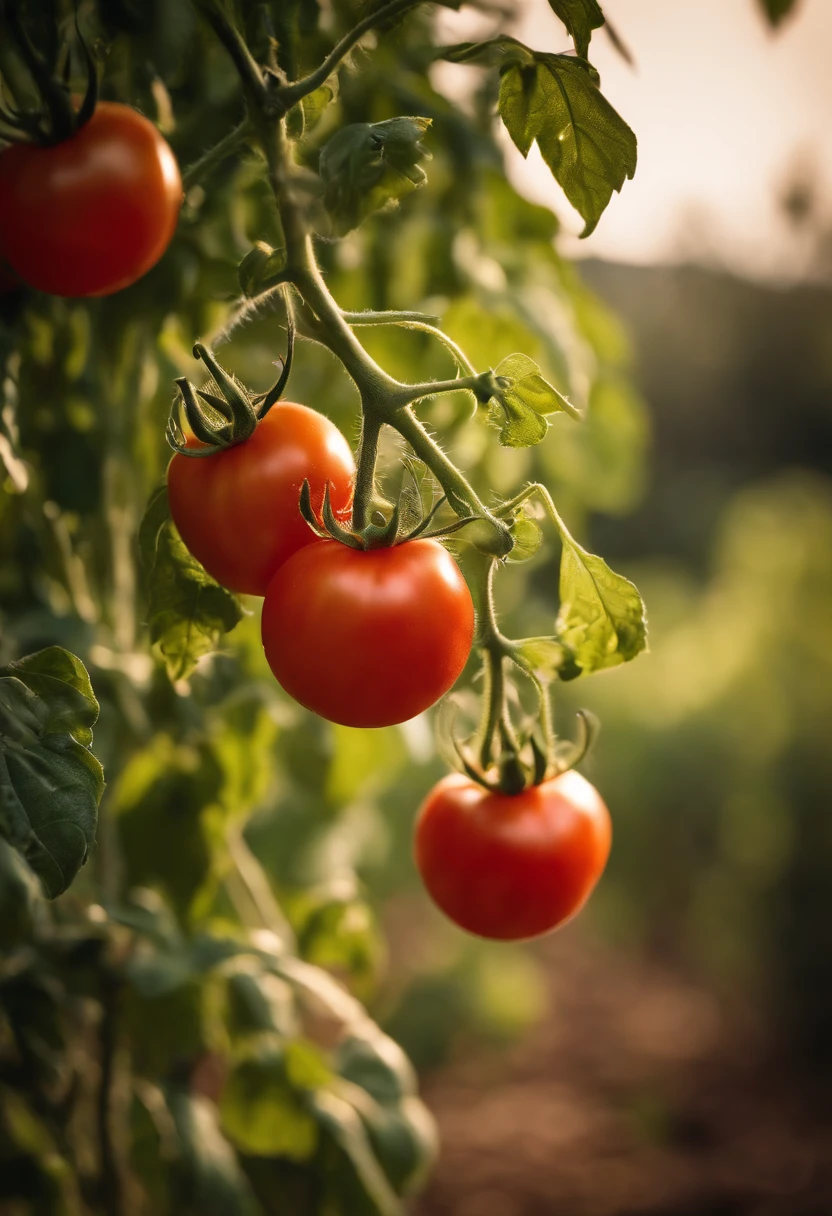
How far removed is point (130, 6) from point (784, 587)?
2949 mm

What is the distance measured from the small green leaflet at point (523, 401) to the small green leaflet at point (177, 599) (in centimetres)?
18

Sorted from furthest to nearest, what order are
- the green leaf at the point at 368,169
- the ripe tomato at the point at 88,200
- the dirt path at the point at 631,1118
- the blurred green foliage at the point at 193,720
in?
the dirt path at the point at 631,1118, the blurred green foliage at the point at 193,720, the ripe tomato at the point at 88,200, the green leaf at the point at 368,169

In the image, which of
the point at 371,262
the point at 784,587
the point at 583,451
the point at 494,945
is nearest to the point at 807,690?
the point at 784,587

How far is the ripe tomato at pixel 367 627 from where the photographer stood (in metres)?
0.45

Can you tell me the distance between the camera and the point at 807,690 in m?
2.93

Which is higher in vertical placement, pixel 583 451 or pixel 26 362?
pixel 26 362

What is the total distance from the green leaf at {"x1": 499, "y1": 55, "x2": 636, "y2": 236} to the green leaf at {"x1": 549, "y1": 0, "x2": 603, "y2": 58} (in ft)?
0.03

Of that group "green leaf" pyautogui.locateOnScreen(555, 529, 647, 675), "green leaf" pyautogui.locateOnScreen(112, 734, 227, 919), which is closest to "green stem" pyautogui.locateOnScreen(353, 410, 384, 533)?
"green leaf" pyautogui.locateOnScreen(555, 529, 647, 675)

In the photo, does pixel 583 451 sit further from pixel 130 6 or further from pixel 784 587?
pixel 784 587

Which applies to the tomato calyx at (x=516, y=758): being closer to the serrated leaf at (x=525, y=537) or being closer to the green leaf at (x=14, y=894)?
the serrated leaf at (x=525, y=537)

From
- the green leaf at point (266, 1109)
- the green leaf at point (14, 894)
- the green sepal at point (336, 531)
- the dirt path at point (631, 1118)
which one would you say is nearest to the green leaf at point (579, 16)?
the green sepal at point (336, 531)

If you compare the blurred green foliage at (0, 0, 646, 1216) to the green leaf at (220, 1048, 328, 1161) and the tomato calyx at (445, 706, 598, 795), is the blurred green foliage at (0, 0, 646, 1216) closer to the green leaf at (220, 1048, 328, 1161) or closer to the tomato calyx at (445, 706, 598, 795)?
the green leaf at (220, 1048, 328, 1161)

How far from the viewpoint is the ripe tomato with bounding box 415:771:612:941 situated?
608 millimetres

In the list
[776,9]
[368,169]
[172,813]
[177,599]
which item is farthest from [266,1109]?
[776,9]
